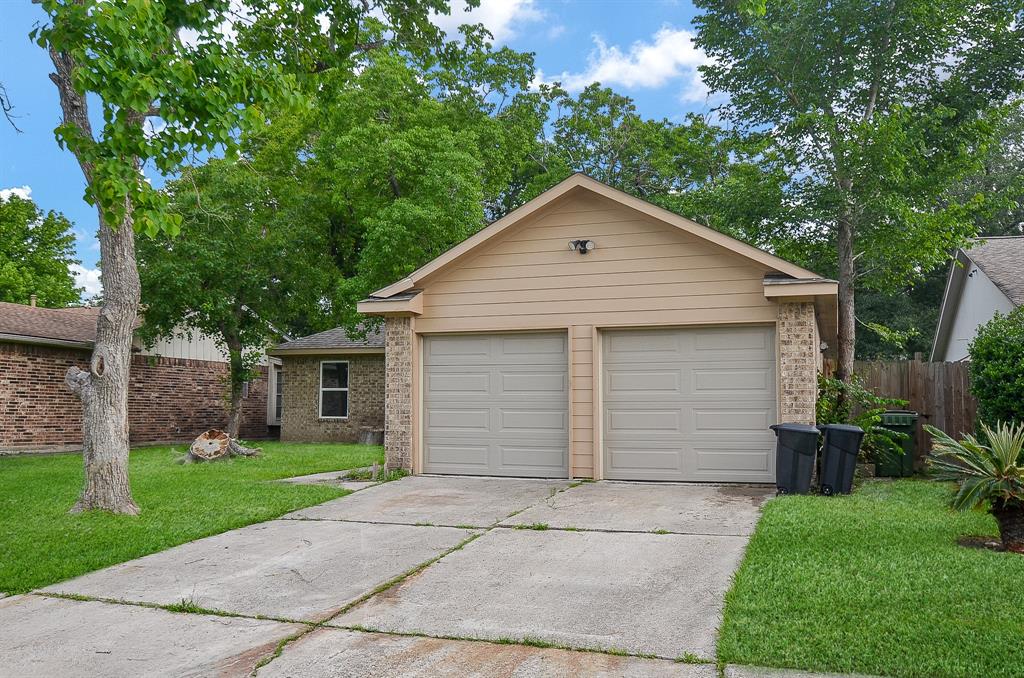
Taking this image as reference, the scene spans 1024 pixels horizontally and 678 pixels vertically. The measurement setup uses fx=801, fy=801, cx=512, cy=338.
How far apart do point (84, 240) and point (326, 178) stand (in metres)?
20.0

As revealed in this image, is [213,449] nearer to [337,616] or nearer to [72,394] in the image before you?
[72,394]

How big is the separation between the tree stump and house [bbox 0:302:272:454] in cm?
491

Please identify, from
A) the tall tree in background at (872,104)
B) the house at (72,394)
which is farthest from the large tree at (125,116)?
the tall tree in background at (872,104)

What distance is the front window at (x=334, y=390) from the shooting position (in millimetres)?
22516

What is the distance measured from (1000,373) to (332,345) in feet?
53.3

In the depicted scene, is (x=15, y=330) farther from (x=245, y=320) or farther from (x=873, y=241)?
(x=873, y=241)

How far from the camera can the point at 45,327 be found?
19375 millimetres

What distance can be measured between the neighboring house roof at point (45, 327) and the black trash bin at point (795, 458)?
1414 centimetres

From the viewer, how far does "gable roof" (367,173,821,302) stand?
10.5m

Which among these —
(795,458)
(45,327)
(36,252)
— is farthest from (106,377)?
(36,252)

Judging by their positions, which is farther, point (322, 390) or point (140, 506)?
point (322, 390)

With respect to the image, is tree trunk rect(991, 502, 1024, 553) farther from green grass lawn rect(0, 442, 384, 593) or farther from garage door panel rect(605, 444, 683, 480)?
green grass lawn rect(0, 442, 384, 593)

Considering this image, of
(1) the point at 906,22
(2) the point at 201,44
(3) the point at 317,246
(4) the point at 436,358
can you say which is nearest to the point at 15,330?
(3) the point at 317,246

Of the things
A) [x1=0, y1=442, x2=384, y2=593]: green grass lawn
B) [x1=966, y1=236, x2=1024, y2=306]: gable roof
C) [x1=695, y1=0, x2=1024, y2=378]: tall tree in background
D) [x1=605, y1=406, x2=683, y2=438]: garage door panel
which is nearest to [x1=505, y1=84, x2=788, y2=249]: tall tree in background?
[x1=695, y1=0, x2=1024, y2=378]: tall tree in background
